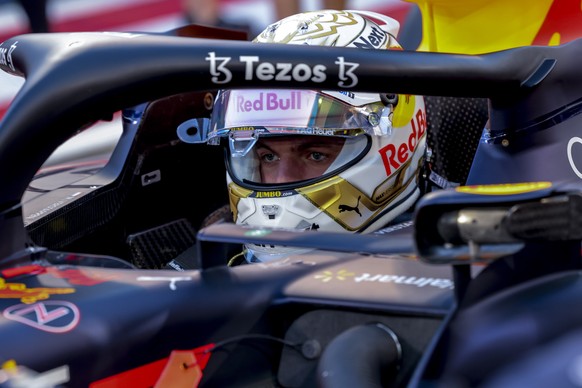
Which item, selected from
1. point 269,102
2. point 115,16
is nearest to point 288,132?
point 269,102

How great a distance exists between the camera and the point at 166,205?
2.53 m

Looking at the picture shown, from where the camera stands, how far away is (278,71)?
4.67ft

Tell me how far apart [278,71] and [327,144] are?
0.79m

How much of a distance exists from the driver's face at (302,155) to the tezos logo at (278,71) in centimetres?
75

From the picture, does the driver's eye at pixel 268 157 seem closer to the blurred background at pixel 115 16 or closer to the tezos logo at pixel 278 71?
the tezos logo at pixel 278 71

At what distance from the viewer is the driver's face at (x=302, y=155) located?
2.20 metres

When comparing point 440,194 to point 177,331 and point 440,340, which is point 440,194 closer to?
point 440,340

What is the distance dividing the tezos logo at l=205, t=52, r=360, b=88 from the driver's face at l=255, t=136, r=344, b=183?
75cm

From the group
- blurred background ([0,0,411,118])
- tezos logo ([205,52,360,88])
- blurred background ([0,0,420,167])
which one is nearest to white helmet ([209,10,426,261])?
tezos logo ([205,52,360,88])

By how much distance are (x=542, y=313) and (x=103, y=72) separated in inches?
28.1

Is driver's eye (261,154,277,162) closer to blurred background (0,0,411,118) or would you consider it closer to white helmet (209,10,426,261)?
white helmet (209,10,426,261)

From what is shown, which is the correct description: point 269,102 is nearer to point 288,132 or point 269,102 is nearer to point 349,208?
point 288,132

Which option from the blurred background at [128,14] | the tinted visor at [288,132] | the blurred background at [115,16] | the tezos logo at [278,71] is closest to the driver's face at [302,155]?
the tinted visor at [288,132]

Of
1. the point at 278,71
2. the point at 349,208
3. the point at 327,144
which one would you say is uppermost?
the point at 278,71
